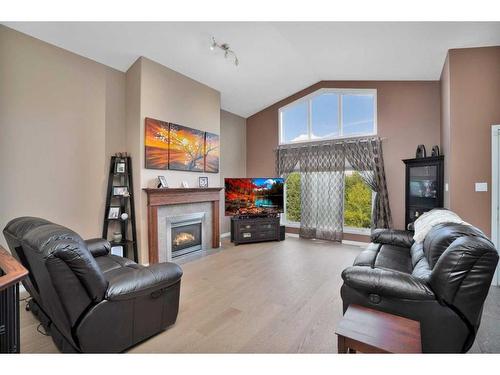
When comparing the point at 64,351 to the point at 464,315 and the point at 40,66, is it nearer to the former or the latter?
the point at 464,315

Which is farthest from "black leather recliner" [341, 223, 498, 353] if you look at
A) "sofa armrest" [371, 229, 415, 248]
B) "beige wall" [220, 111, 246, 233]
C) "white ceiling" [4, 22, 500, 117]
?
"beige wall" [220, 111, 246, 233]

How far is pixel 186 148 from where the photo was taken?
4230mm

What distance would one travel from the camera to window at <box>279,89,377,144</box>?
194 inches

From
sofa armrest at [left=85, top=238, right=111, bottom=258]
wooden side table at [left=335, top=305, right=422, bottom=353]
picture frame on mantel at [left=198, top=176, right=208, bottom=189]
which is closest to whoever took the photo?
wooden side table at [left=335, top=305, right=422, bottom=353]

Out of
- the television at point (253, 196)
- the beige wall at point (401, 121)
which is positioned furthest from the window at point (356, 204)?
the television at point (253, 196)

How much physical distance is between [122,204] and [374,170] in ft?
15.0

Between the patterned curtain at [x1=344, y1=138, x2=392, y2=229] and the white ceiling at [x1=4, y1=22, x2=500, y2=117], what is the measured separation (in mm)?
1275

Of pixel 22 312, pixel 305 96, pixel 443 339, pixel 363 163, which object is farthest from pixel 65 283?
pixel 305 96

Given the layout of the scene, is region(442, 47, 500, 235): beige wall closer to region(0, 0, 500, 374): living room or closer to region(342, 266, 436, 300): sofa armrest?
region(0, 0, 500, 374): living room

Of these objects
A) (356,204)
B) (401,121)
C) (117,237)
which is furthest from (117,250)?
(401,121)

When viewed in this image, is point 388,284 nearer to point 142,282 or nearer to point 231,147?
point 142,282

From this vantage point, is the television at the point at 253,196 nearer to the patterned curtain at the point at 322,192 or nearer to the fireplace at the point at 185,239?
the patterned curtain at the point at 322,192

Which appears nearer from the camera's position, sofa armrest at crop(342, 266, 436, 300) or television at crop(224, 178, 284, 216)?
sofa armrest at crop(342, 266, 436, 300)

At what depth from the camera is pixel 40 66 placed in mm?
3010
